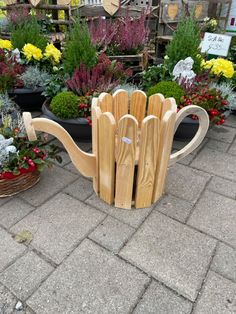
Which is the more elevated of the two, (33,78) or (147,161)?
(33,78)

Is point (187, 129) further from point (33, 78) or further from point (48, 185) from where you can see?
point (33, 78)

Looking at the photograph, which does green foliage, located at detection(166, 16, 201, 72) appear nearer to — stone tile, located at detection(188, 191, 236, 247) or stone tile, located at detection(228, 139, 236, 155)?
stone tile, located at detection(228, 139, 236, 155)

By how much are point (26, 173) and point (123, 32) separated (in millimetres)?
2628

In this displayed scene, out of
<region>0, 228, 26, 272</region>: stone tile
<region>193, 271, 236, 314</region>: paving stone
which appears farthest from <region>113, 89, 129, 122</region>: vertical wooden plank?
<region>193, 271, 236, 314</region>: paving stone

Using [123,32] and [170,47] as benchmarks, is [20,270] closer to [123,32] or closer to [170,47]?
[170,47]

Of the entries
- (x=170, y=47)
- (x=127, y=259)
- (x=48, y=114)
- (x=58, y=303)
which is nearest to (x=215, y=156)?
(x=170, y=47)

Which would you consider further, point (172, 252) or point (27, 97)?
point (27, 97)

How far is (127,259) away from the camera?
163cm

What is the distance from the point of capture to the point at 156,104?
1994 millimetres

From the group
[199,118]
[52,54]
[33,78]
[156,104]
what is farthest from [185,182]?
[52,54]

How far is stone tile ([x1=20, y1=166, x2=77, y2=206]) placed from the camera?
209 cm

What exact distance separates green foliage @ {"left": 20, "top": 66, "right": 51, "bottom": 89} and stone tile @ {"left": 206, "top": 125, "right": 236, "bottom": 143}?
207 centimetres

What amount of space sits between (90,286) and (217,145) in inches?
81.6

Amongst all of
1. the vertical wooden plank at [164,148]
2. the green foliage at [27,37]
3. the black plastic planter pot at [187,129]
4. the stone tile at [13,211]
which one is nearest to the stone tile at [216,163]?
the black plastic planter pot at [187,129]
